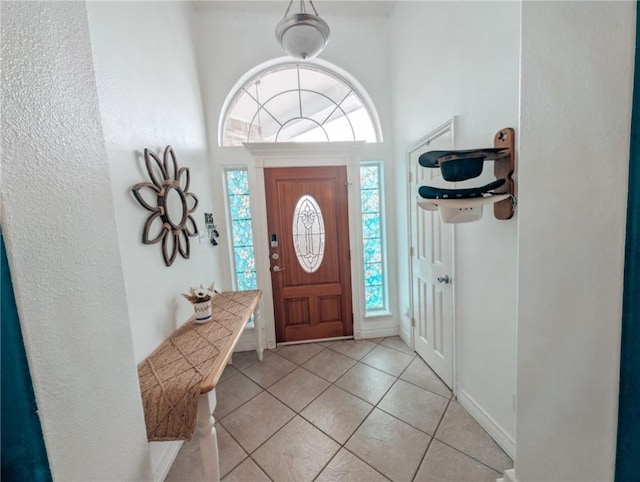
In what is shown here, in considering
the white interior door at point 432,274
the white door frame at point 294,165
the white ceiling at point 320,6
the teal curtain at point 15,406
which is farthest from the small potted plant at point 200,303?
the white ceiling at point 320,6

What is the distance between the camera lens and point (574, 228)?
0.81 m

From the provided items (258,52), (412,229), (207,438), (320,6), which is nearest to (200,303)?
(207,438)

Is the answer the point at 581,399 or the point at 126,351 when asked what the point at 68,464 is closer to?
the point at 126,351

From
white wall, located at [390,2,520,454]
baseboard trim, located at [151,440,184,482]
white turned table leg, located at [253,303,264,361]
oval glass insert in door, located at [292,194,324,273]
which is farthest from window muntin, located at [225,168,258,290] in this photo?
white wall, located at [390,2,520,454]

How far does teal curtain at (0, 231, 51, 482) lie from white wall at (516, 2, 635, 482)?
141 cm

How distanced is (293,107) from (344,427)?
300 cm

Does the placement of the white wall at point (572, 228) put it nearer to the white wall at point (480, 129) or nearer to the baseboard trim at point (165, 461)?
the white wall at point (480, 129)

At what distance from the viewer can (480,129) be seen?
5.00ft

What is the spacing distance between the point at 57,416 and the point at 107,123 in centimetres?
129

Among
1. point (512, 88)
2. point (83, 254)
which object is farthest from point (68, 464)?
point (512, 88)

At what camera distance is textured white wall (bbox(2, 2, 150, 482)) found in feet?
1.60

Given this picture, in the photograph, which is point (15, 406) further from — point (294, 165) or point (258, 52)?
point (258, 52)

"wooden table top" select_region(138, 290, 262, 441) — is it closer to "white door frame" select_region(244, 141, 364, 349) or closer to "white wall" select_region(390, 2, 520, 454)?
"white door frame" select_region(244, 141, 364, 349)

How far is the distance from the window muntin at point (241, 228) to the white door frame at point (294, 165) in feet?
0.50
